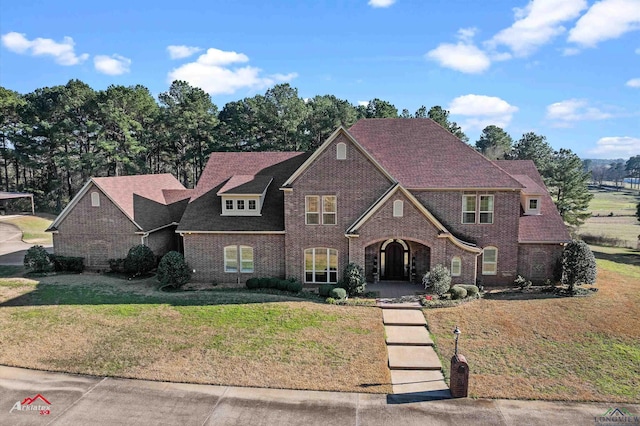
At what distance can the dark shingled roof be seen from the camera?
25000 mm

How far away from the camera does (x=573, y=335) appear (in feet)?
58.2

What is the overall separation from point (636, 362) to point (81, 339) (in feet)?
Result: 71.4

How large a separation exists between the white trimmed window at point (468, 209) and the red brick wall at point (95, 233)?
20421 mm

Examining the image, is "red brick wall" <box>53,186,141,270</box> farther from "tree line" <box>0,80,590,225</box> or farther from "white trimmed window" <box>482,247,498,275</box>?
"tree line" <box>0,80,590,225</box>

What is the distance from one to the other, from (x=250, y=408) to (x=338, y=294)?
9.59 meters

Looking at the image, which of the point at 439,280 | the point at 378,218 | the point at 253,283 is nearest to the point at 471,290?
the point at 439,280

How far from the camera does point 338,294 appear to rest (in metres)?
21.7

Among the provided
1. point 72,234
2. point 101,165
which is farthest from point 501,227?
point 101,165

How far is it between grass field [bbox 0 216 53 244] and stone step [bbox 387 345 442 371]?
38729 millimetres

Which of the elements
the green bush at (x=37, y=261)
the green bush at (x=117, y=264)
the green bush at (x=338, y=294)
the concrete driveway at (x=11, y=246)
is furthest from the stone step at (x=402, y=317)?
the concrete driveway at (x=11, y=246)

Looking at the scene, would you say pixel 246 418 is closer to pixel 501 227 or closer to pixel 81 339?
pixel 81 339

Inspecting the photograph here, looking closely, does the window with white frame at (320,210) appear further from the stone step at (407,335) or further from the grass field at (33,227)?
the grass field at (33,227)

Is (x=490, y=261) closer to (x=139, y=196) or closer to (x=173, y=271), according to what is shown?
(x=173, y=271)

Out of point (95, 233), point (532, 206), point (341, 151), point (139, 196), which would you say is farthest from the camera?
point (139, 196)
